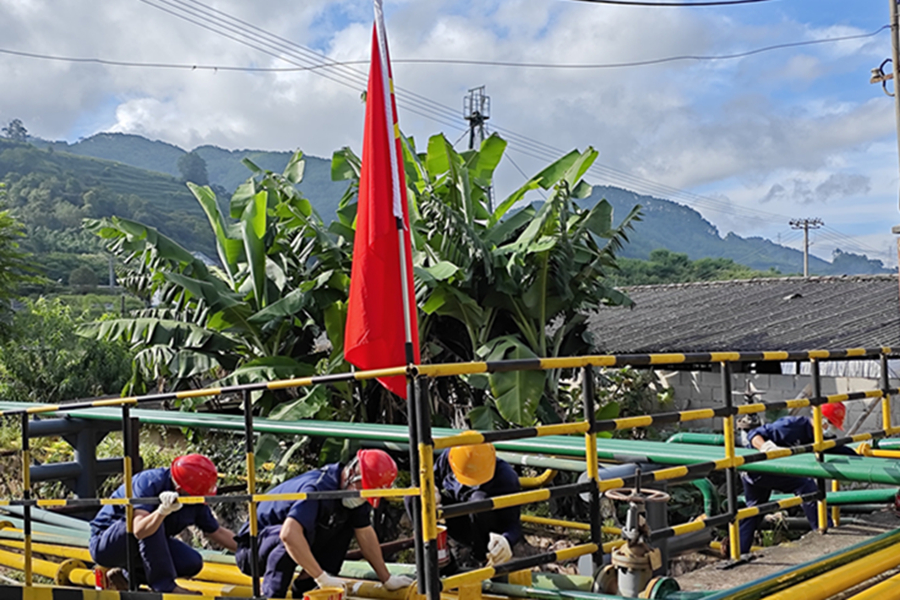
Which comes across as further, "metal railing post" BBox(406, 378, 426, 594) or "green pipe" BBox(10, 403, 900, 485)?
"green pipe" BBox(10, 403, 900, 485)

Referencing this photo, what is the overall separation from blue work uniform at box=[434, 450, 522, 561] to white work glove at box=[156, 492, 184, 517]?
4.97 feet

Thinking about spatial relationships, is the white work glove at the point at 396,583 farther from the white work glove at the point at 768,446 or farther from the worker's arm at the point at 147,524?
the white work glove at the point at 768,446

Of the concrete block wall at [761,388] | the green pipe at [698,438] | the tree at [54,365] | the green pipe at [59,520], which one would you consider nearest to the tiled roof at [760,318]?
the concrete block wall at [761,388]

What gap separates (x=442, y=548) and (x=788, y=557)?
220cm

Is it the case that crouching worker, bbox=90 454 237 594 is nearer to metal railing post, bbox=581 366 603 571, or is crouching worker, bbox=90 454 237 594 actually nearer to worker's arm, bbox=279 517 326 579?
worker's arm, bbox=279 517 326 579

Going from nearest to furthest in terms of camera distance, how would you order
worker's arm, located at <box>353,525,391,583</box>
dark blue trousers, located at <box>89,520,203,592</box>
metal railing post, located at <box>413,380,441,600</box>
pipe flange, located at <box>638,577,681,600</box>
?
metal railing post, located at <box>413,380,441,600</box> → pipe flange, located at <box>638,577,681,600</box> → worker's arm, located at <box>353,525,391,583</box> → dark blue trousers, located at <box>89,520,203,592</box>

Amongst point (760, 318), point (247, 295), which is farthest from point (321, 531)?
point (760, 318)

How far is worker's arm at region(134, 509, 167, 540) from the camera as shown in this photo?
4.87 metres

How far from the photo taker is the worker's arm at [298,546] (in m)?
4.12

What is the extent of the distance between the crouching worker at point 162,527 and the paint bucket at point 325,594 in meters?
Answer: 1.22

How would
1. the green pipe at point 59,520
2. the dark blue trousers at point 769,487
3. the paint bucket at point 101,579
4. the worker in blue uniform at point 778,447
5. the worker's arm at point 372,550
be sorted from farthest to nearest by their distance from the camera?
the green pipe at point 59,520
the dark blue trousers at point 769,487
the worker in blue uniform at point 778,447
the paint bucket at point 101,579
the worker's arm at point 372,550

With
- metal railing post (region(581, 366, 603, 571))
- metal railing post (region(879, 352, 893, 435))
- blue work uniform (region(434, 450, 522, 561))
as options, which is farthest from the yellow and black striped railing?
metal railing post (region(879, 352, 893, 435))

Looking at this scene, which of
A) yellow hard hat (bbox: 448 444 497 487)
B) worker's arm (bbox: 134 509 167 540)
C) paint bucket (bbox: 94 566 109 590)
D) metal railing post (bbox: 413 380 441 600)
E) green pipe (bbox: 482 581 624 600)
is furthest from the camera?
paint bucket (bbox: 94 566 109 590)

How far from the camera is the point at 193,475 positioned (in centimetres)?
487
